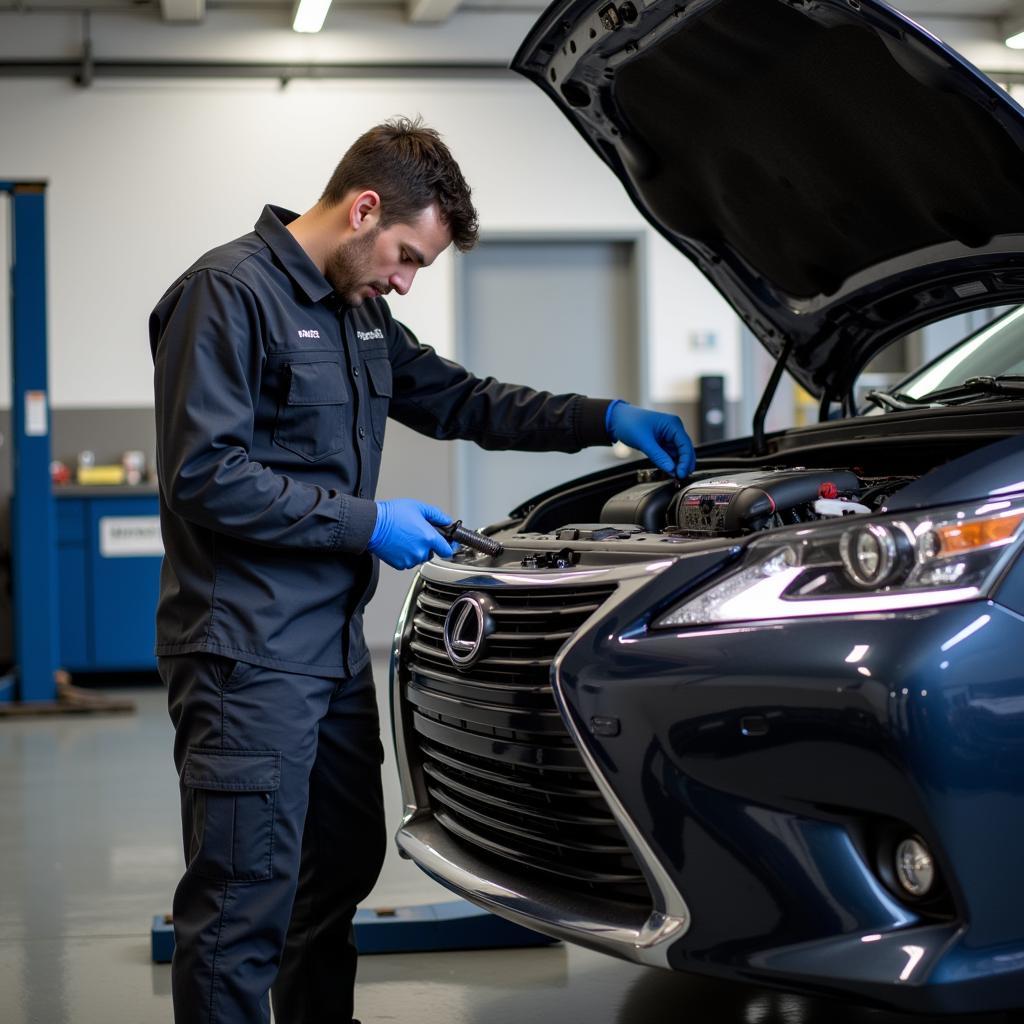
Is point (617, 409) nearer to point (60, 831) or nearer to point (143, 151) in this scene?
point (60, 831)

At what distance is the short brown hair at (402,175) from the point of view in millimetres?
1892

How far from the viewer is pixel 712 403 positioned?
760 cm

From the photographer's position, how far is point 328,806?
2.06 m

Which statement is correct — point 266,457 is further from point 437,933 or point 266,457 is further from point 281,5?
point 281,5

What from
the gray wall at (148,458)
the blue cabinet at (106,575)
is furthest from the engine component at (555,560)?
the gray wall at (148,458)

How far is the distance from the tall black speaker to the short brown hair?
5.74 meters

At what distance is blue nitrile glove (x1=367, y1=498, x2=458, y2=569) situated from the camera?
185cm

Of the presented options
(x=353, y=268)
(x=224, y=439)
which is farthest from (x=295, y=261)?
(x=224, y=439)

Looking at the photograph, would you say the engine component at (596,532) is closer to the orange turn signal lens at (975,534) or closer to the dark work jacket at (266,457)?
the dark work jacket at (266,457)

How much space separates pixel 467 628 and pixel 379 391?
18.0 inches

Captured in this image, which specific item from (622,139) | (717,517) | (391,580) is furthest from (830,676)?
(391,580)

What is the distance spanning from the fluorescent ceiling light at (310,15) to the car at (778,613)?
4.85m

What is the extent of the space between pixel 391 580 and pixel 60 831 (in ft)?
12.8

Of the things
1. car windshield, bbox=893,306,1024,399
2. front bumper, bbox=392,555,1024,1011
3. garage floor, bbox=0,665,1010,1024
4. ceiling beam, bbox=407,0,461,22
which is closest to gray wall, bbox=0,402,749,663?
ceiling beam, bbox=407,0,461,22
